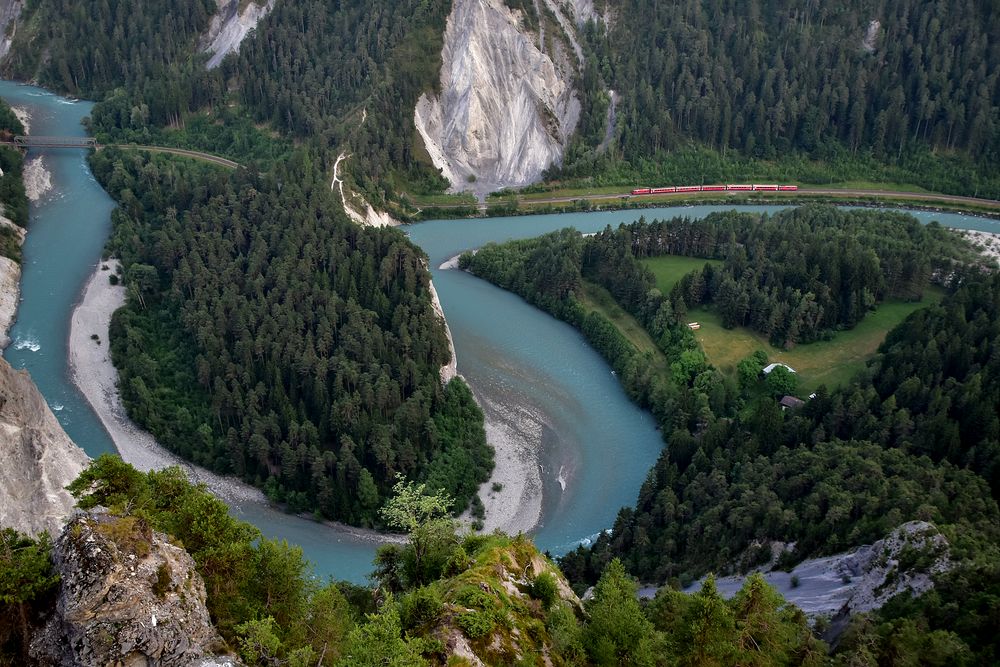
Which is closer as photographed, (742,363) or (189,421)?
(189,421)

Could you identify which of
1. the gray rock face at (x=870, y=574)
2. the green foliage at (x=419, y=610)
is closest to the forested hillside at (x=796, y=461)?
the gray rock face at (x=870, y=574)

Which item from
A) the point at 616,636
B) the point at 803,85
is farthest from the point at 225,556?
the point at 803,85

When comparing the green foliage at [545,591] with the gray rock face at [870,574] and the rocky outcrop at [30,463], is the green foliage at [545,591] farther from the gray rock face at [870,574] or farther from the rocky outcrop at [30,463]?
the rocky outcrop at [30,463]

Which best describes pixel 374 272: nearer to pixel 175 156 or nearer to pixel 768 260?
pixel 768 260

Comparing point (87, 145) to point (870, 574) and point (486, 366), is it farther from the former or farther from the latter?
point (870, 574)

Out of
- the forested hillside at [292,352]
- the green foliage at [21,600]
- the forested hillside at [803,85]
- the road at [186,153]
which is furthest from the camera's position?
the forested hillside at [803,85]

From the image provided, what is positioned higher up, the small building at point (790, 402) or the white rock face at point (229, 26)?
the white rock face at point (229, 26)

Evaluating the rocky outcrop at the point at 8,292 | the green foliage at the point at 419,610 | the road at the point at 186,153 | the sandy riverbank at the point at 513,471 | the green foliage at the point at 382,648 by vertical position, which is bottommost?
the sandy riverbank at the point at 513,471

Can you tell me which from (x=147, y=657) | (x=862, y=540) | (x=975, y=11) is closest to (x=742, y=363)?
(x=862, y=540)
